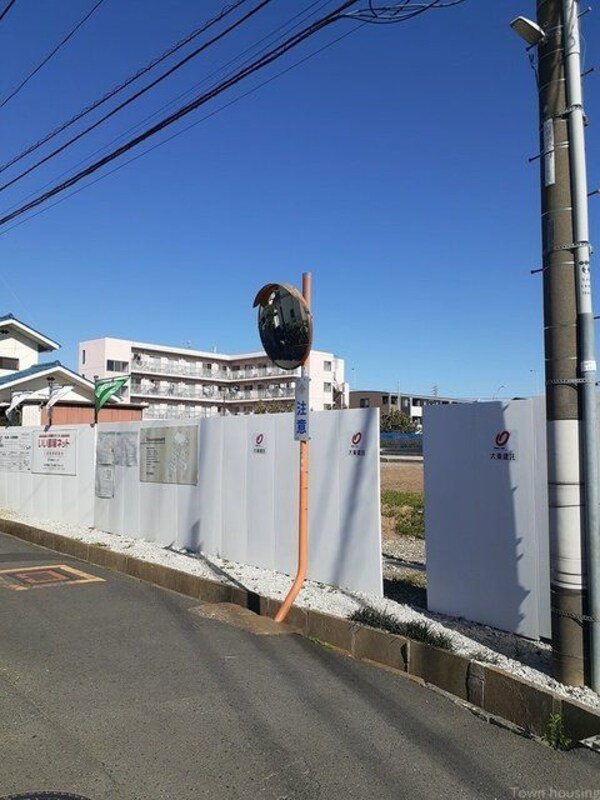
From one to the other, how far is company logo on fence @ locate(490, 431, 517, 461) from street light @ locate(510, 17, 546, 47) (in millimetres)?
3089

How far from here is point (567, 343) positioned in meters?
4.81

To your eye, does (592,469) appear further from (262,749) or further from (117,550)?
(117,550)

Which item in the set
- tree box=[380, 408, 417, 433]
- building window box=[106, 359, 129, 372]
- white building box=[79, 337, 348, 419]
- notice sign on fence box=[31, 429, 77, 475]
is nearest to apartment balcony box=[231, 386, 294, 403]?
white building box=[79, 337, 348, 419]

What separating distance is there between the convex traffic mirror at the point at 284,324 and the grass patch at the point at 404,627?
8.78ft

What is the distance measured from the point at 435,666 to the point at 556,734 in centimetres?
112

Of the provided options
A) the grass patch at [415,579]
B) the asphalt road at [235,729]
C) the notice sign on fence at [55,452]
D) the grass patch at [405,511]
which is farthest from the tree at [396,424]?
the asphalt road at [235,729]

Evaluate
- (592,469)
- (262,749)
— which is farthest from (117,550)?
(592,469)

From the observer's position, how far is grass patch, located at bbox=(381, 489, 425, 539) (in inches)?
505

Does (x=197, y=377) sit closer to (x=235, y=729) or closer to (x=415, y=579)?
(x=415, y=579)

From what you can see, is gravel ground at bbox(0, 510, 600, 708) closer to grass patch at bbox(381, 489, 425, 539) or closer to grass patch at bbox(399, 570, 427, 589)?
grass patch at bbox(399, 570, 427, 589)

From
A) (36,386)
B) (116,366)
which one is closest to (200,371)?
(116,366)

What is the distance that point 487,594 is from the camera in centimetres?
613

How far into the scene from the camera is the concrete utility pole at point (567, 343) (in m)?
4.65

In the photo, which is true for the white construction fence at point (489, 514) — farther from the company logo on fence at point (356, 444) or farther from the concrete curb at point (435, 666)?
the concrete curb at point (435, 666)
